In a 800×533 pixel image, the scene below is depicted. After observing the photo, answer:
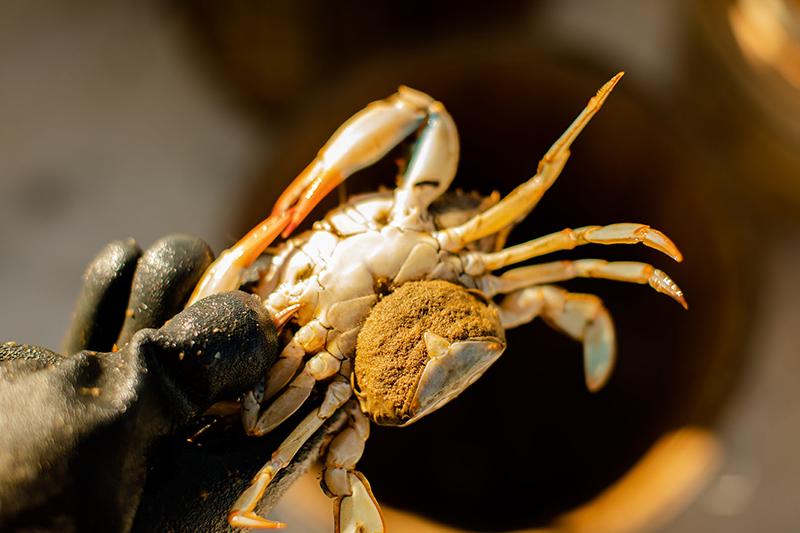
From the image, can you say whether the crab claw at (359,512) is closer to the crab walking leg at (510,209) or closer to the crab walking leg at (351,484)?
the crab walking leg at (351,484)

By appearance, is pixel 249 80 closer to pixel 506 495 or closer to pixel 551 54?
pixel 551 54

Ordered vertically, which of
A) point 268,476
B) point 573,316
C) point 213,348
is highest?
point 213,348

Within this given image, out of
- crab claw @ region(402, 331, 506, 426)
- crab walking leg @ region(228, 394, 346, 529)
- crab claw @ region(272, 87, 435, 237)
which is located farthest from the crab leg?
crab claw @ region(272, 87, 435, 237)

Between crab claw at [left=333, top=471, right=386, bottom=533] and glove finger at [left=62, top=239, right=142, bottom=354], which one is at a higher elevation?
glove finger at [left=62, top=239, right=142, bottom=354]

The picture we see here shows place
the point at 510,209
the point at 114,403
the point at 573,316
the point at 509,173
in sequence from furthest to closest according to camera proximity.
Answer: the point at 509,173 < the point at 573,316 < the point at 510,209 < the point at 114,403

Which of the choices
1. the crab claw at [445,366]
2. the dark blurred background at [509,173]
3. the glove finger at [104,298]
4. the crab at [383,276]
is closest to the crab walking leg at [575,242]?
the crab at [383,276]

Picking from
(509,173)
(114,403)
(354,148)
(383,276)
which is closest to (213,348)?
(114,403)

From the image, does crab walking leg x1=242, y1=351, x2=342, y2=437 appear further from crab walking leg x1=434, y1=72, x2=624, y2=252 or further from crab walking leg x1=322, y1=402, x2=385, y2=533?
crab walking leg x1=434, y1=72, x2=624, y2=252

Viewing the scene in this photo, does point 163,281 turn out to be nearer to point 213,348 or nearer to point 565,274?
point 213,348
